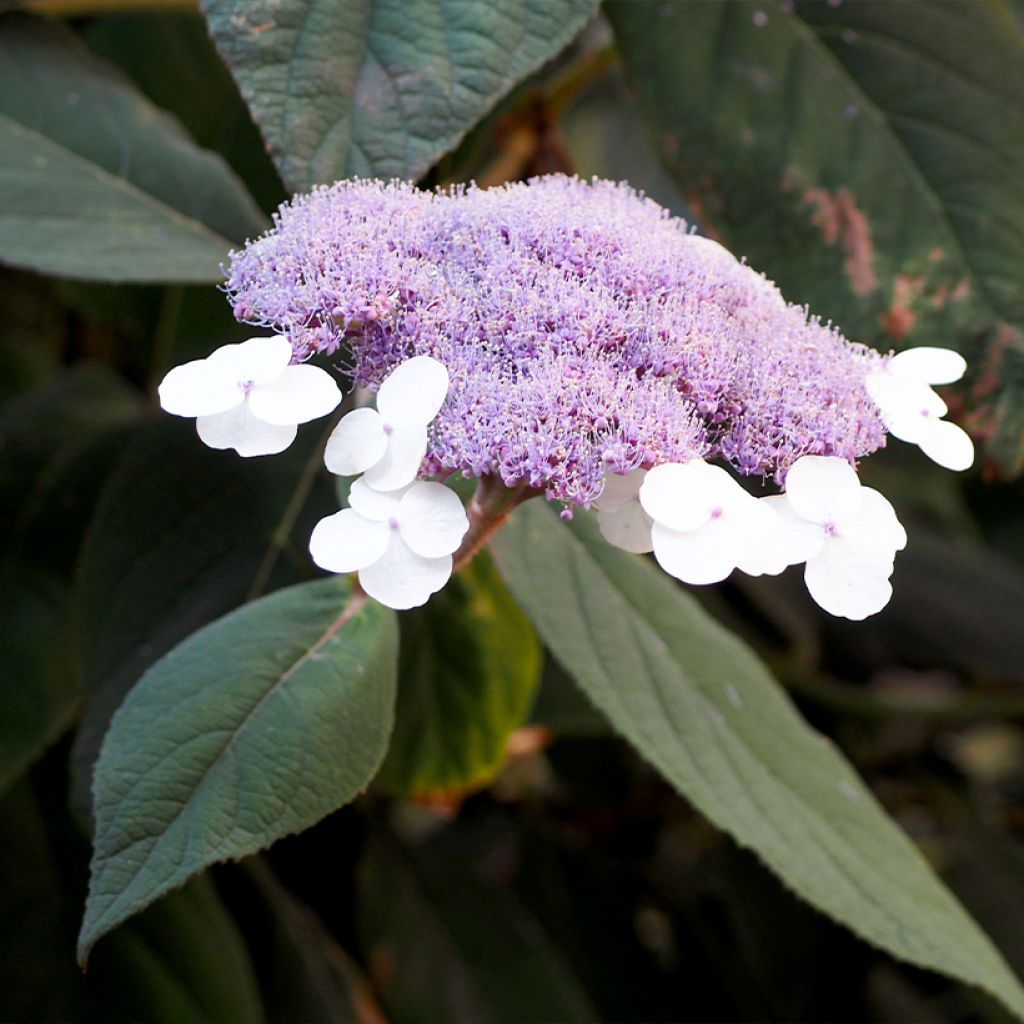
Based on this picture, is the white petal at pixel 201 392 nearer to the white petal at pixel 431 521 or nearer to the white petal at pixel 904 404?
the white petal at pixel 431 521

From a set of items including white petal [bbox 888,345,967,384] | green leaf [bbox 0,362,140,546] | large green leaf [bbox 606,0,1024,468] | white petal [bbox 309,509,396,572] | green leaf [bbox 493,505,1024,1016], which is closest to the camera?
white petal [bbox 309,509,396,572]

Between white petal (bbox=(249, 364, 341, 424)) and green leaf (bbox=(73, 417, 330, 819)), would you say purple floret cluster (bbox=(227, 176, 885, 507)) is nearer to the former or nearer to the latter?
white petal (bbox=(249, 364, 341, 424))

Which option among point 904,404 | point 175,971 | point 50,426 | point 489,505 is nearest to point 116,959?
point 175,971

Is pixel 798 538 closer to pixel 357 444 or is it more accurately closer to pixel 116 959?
pixel 357 444

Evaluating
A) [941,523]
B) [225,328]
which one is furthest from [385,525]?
[941,523]

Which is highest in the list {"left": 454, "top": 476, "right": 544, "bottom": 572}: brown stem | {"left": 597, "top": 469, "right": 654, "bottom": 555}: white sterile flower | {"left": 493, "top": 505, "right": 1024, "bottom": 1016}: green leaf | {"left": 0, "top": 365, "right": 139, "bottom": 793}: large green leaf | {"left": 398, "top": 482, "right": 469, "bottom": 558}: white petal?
{"left": 398, "top": 482, "right": 469, "bottom": 558}: white petal

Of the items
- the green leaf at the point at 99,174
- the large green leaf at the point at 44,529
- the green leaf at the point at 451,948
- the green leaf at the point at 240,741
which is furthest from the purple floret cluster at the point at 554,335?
the green leaf at the point at 451,948

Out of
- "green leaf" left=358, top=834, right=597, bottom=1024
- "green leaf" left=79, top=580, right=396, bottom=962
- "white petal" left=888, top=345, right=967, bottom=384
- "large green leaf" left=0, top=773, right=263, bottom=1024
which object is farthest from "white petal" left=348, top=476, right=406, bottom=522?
"green leaf" left=358, top=834, right=597, bottom=1024
